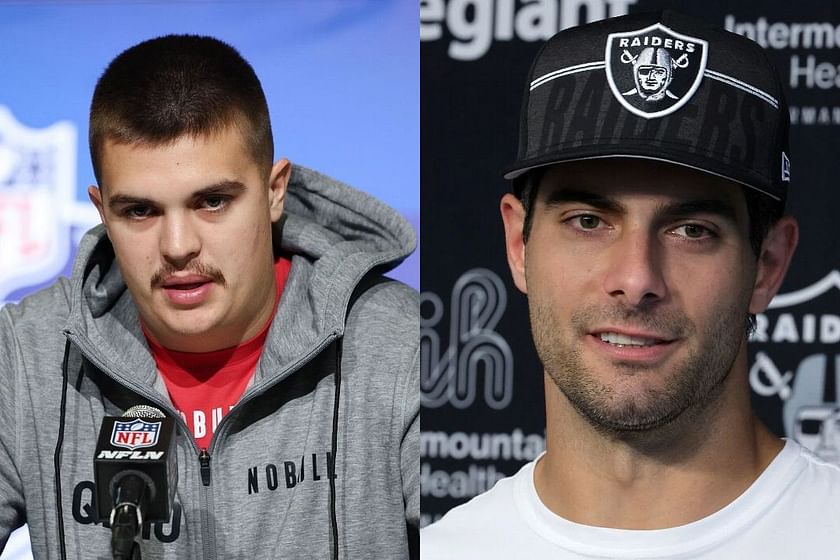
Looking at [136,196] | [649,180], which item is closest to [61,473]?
[136,196]

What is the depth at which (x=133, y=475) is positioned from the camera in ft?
4.36

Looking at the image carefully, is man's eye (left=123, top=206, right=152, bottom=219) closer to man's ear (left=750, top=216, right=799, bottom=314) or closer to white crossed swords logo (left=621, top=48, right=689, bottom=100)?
white crossed swords logo (left=621, top=48, right=689, bottom=100)

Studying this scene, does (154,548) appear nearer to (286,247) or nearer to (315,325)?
(315,325)

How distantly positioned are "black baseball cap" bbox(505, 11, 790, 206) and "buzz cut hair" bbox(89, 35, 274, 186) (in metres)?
0.69

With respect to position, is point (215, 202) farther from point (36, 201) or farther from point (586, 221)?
point (586, 221)

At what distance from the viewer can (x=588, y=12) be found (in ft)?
5.37

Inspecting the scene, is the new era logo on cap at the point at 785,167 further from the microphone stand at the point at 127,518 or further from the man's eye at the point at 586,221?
the microphone stand at the point at 127,518

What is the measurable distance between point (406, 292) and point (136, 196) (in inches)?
19.7

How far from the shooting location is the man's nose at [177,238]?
5.85ft

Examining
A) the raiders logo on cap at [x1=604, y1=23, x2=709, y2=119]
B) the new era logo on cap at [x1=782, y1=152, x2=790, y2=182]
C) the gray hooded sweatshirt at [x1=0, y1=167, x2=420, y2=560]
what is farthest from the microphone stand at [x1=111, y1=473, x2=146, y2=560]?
the new era logo on cap at [x1=782, y1=152, x2=790, y2=182]

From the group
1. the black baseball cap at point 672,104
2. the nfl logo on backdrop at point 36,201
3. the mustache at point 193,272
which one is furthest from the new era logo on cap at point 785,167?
the nfl logo on backdrop at point 36,201

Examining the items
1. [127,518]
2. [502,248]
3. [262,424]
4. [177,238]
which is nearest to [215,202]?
[177,238]

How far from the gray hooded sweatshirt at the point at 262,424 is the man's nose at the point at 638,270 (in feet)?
1.94

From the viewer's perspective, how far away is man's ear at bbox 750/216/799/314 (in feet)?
4.35
